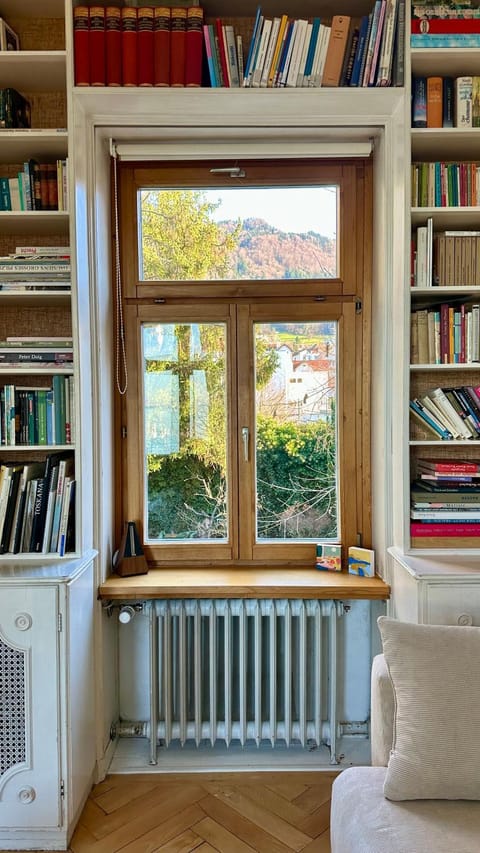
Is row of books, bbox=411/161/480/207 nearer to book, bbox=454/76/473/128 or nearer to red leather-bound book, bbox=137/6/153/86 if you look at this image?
book, bbox=454/76/473/128

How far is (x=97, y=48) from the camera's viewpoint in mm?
1860

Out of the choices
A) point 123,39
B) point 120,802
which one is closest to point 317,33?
point 123,39

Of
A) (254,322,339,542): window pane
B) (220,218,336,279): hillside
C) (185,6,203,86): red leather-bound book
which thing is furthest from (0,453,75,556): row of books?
(185,6,203,86): red leather-bound book

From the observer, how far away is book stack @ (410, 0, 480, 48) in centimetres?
183

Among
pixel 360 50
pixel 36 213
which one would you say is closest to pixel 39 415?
pixel 36 213

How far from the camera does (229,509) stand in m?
2.28

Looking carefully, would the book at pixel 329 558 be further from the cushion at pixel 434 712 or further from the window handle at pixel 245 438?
the cushion at pixel 434 712

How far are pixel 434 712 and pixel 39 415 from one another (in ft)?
5.01

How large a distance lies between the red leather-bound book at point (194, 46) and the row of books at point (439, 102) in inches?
29.5

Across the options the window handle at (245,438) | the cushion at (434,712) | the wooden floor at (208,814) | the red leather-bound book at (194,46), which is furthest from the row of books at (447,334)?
A: the wooden floor at (208,814)

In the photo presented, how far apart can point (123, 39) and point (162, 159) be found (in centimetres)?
39

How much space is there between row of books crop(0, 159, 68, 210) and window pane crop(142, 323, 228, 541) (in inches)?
22.6

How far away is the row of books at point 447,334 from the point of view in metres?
1.95

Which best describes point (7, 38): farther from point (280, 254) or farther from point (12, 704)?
point (12, 704)
